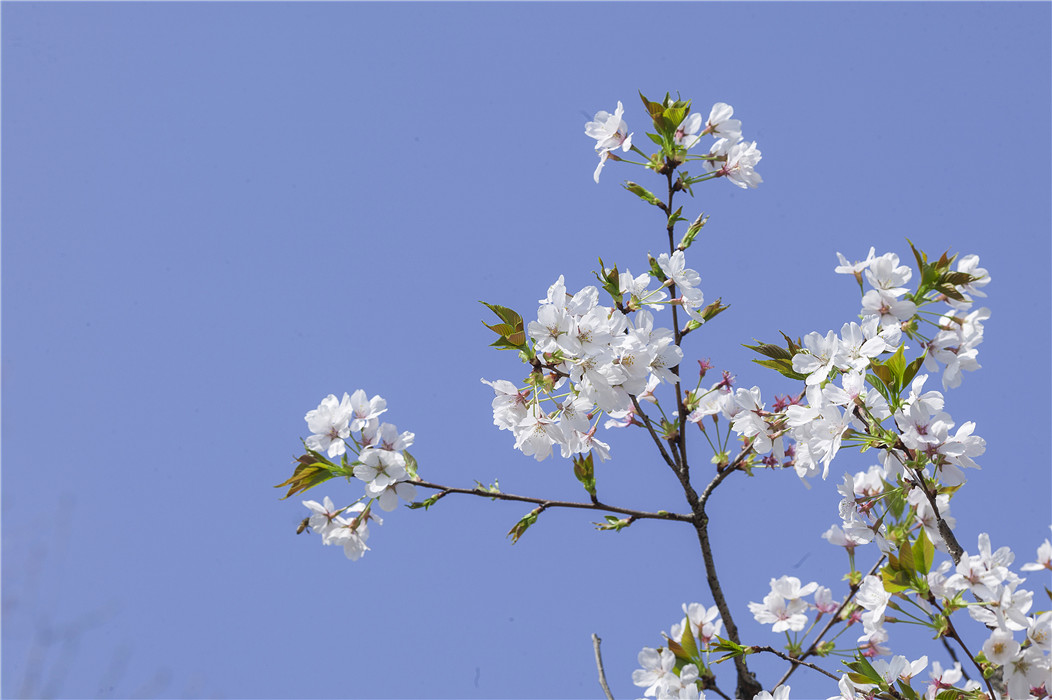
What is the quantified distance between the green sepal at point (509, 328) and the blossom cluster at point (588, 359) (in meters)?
0.03

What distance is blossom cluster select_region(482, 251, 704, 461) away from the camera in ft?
5.00

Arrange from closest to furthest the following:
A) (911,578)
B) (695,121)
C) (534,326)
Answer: (911,578) < (534,326) < (695,121)

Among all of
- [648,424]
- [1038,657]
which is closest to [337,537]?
[648,424]

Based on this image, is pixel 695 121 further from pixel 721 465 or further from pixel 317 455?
pixel 317 455

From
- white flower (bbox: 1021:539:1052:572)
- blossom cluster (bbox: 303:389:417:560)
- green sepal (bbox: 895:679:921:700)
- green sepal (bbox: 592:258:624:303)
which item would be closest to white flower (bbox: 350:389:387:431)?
blossom cluster (bbox: 303:389:417:560)

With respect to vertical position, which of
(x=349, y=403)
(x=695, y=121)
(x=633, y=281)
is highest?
(x=695, y=121)

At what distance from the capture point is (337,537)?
1761mm

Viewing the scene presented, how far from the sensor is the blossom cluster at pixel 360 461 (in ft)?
5.55

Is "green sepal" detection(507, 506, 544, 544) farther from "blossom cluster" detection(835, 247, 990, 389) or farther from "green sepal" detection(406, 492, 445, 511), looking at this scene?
"blossom cluster" detection(835, 247, 990, 389)

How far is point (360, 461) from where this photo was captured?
1.69 meters

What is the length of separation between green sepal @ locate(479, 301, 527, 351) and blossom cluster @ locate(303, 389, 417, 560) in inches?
14.8

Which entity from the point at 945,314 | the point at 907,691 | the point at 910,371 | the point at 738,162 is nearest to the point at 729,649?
the point at 907,691

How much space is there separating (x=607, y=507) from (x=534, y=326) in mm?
544

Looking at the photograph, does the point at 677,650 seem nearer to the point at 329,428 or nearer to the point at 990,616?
the point at 990,616
